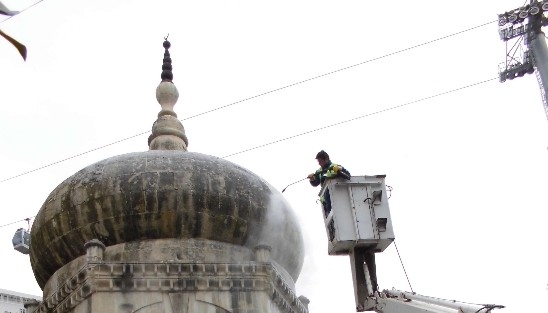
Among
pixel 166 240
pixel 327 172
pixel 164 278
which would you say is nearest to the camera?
pixel 327 172

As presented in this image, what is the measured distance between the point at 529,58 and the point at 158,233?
709 inches

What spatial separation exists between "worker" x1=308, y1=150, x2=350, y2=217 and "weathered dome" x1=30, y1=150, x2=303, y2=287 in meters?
6.46

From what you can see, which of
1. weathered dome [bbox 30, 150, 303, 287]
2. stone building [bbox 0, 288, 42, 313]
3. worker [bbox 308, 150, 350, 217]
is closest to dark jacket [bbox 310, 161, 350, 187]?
worker [bbox 308, 150, 350, 217]

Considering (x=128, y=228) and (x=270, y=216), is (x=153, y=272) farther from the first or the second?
(x=270, y=216)

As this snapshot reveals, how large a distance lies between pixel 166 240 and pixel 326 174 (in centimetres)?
685

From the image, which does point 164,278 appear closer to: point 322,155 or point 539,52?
point 322,155

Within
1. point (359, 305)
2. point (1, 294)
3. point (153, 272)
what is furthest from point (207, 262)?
point (1, 294)

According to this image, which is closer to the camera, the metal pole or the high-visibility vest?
the high-visibility vest

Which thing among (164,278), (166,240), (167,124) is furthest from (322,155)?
(167,124)

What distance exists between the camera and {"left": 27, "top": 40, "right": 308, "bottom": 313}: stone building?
49.6 ft

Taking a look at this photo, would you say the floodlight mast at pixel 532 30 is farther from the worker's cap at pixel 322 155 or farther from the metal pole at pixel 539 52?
the worker's cap at pixel 322 155

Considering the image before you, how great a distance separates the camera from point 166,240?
16156 millimetres

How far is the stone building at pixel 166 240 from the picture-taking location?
15109 mm

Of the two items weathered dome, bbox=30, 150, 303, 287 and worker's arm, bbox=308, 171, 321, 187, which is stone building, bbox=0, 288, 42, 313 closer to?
weathered dome, bbox=30, 150, 303, 287
